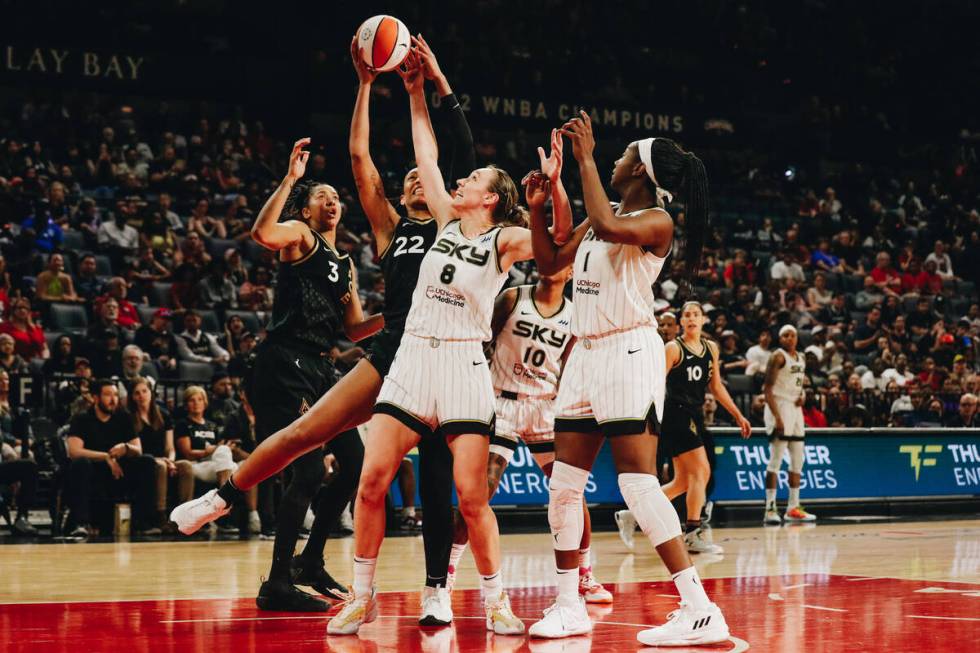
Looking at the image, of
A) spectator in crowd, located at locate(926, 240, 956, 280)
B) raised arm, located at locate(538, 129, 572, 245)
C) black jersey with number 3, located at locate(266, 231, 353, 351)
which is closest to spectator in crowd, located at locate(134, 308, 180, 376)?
black jersey with number 3, located at locate(266, 231, 353, 351)

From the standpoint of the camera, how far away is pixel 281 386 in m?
6.17

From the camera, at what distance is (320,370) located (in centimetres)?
632

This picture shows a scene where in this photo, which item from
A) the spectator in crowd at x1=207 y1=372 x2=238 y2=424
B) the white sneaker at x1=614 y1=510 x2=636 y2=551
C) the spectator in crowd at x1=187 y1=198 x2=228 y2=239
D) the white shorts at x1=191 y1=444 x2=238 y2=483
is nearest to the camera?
the white sneaker at x1=614 y1=510 x2=636 y2=551

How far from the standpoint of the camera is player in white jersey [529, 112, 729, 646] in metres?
5.00

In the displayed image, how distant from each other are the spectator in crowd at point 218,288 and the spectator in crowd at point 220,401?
2538 millimetres

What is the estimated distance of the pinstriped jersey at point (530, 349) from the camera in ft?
22.5

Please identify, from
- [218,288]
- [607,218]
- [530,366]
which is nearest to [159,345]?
[218,288]

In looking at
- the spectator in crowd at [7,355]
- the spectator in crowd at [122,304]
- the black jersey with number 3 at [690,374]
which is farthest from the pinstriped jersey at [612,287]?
the spectator in crowd at [122,304]

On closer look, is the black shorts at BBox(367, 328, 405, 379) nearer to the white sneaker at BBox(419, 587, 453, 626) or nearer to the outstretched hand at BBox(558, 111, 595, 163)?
the white sneaker at BBox(419, 587, 453, 626)

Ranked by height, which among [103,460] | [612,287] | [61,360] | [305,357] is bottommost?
[103,460]

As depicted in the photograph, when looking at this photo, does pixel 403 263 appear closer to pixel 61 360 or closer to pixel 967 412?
pixel 61 360

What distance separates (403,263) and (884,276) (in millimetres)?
18085

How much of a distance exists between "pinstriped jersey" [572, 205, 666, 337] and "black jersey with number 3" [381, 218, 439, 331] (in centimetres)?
84

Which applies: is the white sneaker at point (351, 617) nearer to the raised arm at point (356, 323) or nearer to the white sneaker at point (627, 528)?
the raised arm at point (356, 323)
